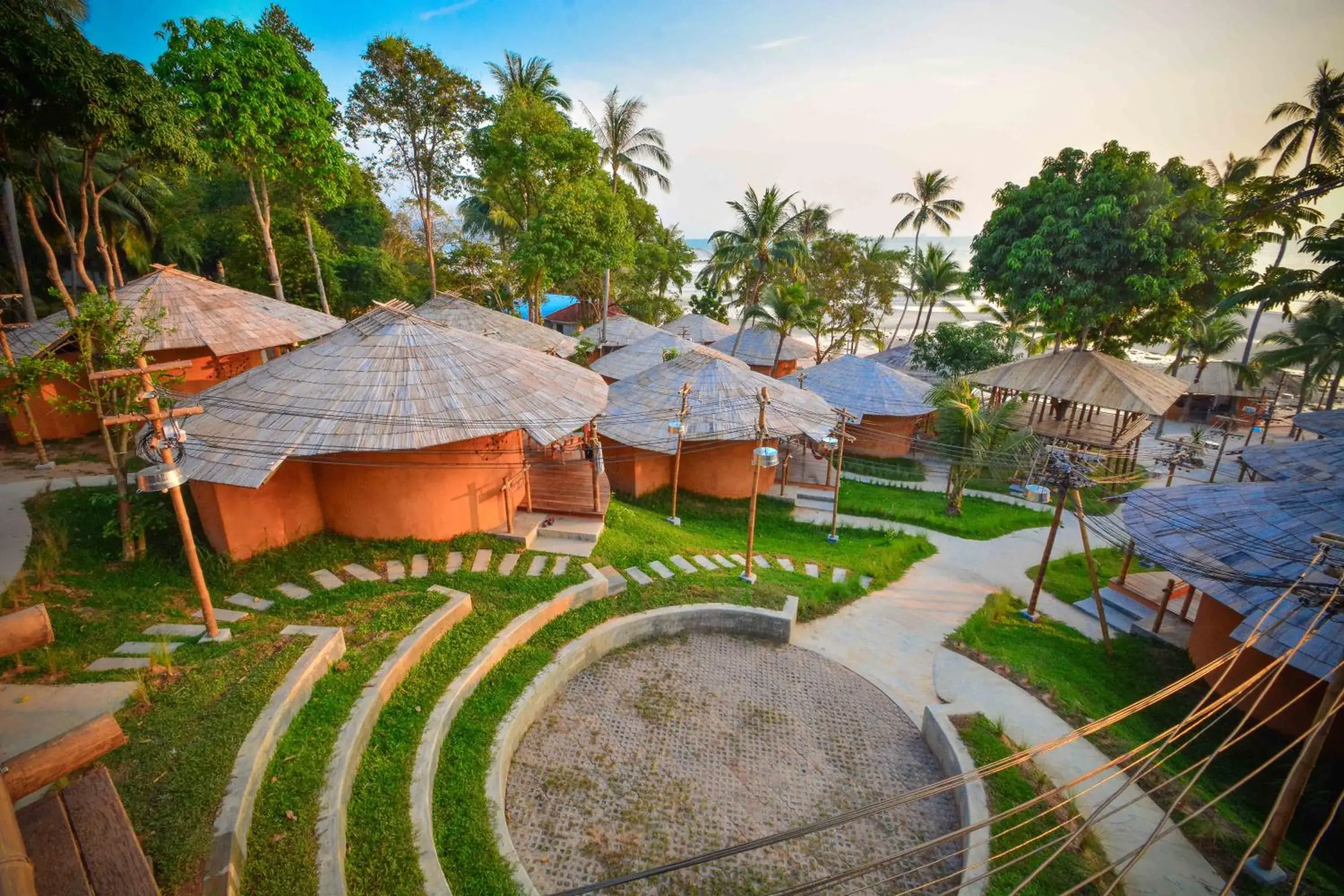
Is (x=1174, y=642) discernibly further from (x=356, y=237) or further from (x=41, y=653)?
(x=356, y=237)

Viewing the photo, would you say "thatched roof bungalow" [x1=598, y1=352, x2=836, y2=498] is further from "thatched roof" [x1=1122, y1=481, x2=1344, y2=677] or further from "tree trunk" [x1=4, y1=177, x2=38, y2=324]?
"tree trunk" [x1=4, y1=177, x2=38, y2=324]

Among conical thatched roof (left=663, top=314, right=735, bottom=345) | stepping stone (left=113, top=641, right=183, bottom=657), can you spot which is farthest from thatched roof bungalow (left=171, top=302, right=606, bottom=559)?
conical thatched roof (left=663, top=314, right=735, bottom=345)

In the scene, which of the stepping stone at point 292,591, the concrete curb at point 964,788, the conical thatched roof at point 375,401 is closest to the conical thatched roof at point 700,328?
the conical thatched roof at point 375,401

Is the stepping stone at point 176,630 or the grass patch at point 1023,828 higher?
the stepping stone at point 176,630

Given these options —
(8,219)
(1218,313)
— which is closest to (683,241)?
(1218,313)

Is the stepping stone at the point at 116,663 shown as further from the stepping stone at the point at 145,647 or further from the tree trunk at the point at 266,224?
the tree trunk at the point at 266,224
